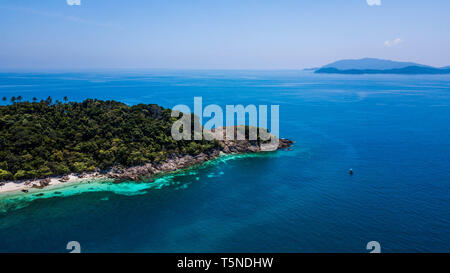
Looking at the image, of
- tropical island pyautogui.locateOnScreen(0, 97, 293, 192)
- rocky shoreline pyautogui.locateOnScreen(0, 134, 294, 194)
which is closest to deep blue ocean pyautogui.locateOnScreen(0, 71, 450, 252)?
rocky shoreline pyautogui.locateOnScreen(0, 134, 294, 194)

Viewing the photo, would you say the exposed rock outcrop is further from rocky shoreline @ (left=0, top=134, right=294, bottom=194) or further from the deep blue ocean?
the deep blue ocean

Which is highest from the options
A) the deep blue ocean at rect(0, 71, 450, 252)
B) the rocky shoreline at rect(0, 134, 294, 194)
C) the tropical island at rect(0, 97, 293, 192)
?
the tropical island at rect(0, 97, 293, 192)

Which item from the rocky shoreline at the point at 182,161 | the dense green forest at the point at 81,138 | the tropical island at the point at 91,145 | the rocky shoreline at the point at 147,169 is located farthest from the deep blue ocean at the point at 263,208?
the dense green forest at the point at 81,138

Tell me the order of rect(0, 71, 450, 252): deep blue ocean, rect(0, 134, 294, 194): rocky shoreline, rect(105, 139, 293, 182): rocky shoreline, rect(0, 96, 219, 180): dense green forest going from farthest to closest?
1. rect(105, 139, 293, 182): rocky shoreline
2. rect(0, 96, 219, 180): dense green forest
3. rect(0, 134, 294, 194): rocky shoreline
4. rect(0, 71, 450, 252): deep blue ocean

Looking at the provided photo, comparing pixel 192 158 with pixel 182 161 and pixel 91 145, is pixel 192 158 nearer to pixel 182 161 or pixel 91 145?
pixel 182 161

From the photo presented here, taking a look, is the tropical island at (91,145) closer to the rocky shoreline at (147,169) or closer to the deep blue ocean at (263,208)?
the rocky shoreline at (147,169)

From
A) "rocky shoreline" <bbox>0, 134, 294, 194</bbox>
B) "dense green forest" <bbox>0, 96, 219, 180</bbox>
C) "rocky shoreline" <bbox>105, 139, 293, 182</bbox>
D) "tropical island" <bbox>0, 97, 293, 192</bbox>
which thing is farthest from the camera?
"rocky shoreline" <bbox>105, 139, 293, 182</bbox>

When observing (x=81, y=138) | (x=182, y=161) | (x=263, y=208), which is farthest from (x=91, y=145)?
(x=263, y=208)
